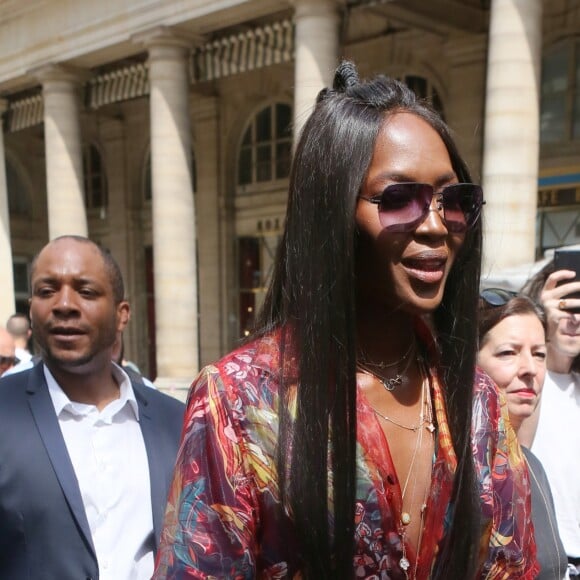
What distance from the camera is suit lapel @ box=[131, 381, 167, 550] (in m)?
1.97

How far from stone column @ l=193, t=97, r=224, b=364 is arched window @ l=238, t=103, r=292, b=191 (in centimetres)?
73

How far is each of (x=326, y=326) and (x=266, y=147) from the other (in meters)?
14.3

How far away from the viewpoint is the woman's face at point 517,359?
220 centimetres

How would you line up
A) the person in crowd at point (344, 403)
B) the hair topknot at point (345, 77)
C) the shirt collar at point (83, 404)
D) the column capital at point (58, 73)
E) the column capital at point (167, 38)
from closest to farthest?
1. the person in crowd at point (344, 403)
2. the hair topknot at point (345, 77)
3. the shirt collar at point (83, 404)
4. the column capital at point (167, 38)
5. the column capital at point (58, 73)

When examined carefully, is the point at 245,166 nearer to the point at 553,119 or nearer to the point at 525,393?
the point at 553,119

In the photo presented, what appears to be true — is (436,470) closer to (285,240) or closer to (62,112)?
(285,240)

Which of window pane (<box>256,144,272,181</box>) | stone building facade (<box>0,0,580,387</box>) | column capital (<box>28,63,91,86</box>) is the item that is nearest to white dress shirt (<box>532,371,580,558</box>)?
stone building facade (<box>0,0,580,387</box>)

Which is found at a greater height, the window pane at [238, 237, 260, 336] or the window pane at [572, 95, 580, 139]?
the window pane at [572, 95, 580, 139]

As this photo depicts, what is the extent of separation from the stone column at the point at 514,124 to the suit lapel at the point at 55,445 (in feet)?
19.4

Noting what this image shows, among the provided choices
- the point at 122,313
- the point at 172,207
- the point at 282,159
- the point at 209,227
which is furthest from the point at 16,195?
the point at 122,313

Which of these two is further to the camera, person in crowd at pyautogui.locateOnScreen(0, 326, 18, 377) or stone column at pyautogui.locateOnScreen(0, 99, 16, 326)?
stone column at pyautogui.locateOnScreen(0, 99, 16, 326)

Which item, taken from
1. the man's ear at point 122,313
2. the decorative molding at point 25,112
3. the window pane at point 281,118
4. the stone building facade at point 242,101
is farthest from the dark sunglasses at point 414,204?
the decorative molding at point 25,112

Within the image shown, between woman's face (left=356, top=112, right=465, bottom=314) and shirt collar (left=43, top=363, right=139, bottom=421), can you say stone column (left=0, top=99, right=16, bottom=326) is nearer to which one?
shirt collar (left=43, top=363, right=139, bottom=421)

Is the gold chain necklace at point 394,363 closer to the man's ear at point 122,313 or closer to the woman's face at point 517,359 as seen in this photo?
the woman's face at point 517,359
